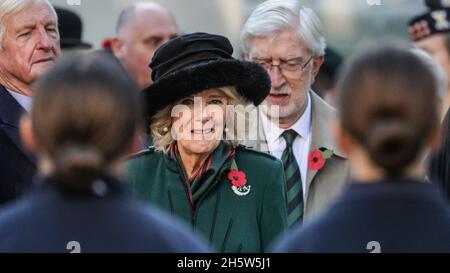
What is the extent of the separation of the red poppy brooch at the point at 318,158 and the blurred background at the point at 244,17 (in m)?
3.15

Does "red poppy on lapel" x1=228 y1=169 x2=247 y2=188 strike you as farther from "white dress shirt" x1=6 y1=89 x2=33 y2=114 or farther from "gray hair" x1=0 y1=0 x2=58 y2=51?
"gray hair" x1=0 y1=0 x2=58 y2=51

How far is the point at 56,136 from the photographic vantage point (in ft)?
11.8

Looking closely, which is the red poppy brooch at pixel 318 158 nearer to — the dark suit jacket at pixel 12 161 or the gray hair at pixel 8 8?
the dark suit jacket at pixel 12 161

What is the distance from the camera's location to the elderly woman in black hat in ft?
18.9

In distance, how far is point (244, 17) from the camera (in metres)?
9.78

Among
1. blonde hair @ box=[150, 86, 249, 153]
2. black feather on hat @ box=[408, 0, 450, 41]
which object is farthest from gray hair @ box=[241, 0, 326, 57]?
black feather on hat @ box=[408, 0, 450, 41]

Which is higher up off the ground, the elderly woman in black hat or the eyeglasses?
the eyeglasses

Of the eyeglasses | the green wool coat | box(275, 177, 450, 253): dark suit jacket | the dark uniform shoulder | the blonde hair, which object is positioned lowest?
box(275, 177, 450, 253): dark suit jacket

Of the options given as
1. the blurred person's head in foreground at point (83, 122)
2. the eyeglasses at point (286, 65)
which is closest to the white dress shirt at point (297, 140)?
the eyeglasses at point (286, 65)

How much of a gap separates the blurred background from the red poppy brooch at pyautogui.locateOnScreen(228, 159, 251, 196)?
12.0 ft

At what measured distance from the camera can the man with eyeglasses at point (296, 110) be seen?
6.41m

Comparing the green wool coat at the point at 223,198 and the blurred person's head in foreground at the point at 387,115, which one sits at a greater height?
the green wool coat at the point at 223,198
